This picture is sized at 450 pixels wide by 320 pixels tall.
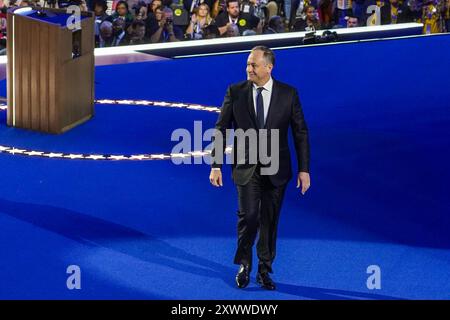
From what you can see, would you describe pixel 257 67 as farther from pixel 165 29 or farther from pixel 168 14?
pixel 165 29

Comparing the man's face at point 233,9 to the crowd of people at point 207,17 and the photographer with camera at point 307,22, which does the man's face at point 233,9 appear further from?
the photographer with camera at point 307,22

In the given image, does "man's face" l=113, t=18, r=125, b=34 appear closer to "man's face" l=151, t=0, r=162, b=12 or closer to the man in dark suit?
"man's face" l=151, t=0, r=162, b=12

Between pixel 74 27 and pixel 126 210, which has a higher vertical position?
pixel 74 27

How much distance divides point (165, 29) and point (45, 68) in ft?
21.5

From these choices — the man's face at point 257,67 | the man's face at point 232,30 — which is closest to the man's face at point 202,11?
the man's face at point 232,30

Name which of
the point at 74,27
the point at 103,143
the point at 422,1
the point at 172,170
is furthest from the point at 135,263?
the point at 422,1

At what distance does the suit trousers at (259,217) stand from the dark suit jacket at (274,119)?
0.07 m

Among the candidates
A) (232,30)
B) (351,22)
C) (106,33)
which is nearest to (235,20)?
(232,30)

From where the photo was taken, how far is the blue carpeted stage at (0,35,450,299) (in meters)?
8.01

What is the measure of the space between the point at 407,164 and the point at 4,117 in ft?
15.8

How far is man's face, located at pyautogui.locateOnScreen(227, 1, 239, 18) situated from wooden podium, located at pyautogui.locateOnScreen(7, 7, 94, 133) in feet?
19.4

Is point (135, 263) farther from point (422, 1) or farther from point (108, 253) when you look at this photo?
point (422, 1)

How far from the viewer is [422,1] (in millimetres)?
22047

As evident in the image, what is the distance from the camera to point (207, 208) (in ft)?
32.3
